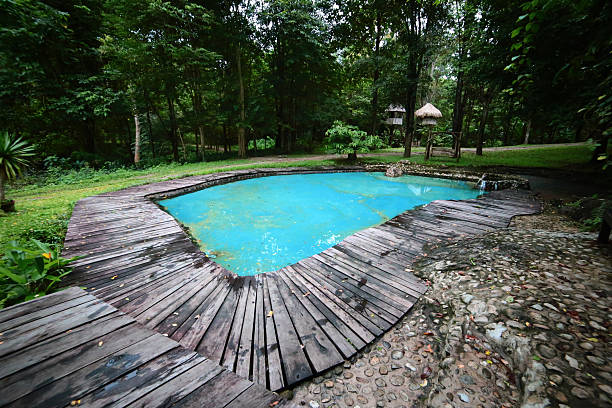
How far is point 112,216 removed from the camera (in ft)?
14.6

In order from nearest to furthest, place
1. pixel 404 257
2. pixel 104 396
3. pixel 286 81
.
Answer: pixel 104 396 → pixel 404 257 → pixel 286 81

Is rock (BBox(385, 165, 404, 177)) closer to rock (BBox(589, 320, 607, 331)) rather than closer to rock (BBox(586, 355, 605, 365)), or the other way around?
rock (BBox(589, 320, 607, 331))

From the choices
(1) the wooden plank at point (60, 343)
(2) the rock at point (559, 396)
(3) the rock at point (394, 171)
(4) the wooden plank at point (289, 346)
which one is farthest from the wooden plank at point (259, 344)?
(3) the rock at point (394, 171)

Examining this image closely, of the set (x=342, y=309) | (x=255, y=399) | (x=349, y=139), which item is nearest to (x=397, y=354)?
(x=342, y=309)

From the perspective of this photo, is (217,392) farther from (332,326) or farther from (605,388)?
(605,388)

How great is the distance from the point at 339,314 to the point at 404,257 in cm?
153

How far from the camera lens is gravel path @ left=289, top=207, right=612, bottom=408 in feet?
4.77

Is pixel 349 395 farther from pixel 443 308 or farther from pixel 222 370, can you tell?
pixel 443 308

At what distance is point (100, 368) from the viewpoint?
3.77ft

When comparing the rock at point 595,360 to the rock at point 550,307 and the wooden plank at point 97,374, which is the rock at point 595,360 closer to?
the rock at point 550,307

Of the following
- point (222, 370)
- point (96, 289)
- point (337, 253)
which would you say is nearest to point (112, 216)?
point (96, 289)

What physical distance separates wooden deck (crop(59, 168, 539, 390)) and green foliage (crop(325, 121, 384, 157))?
757cm

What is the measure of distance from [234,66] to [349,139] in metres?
Answer: 8.91

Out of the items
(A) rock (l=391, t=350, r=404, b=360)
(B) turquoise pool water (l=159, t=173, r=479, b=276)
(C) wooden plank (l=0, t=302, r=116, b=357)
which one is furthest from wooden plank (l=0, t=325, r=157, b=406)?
(B) turquoise pool water (l=159, t=173, r=479, b=276)
